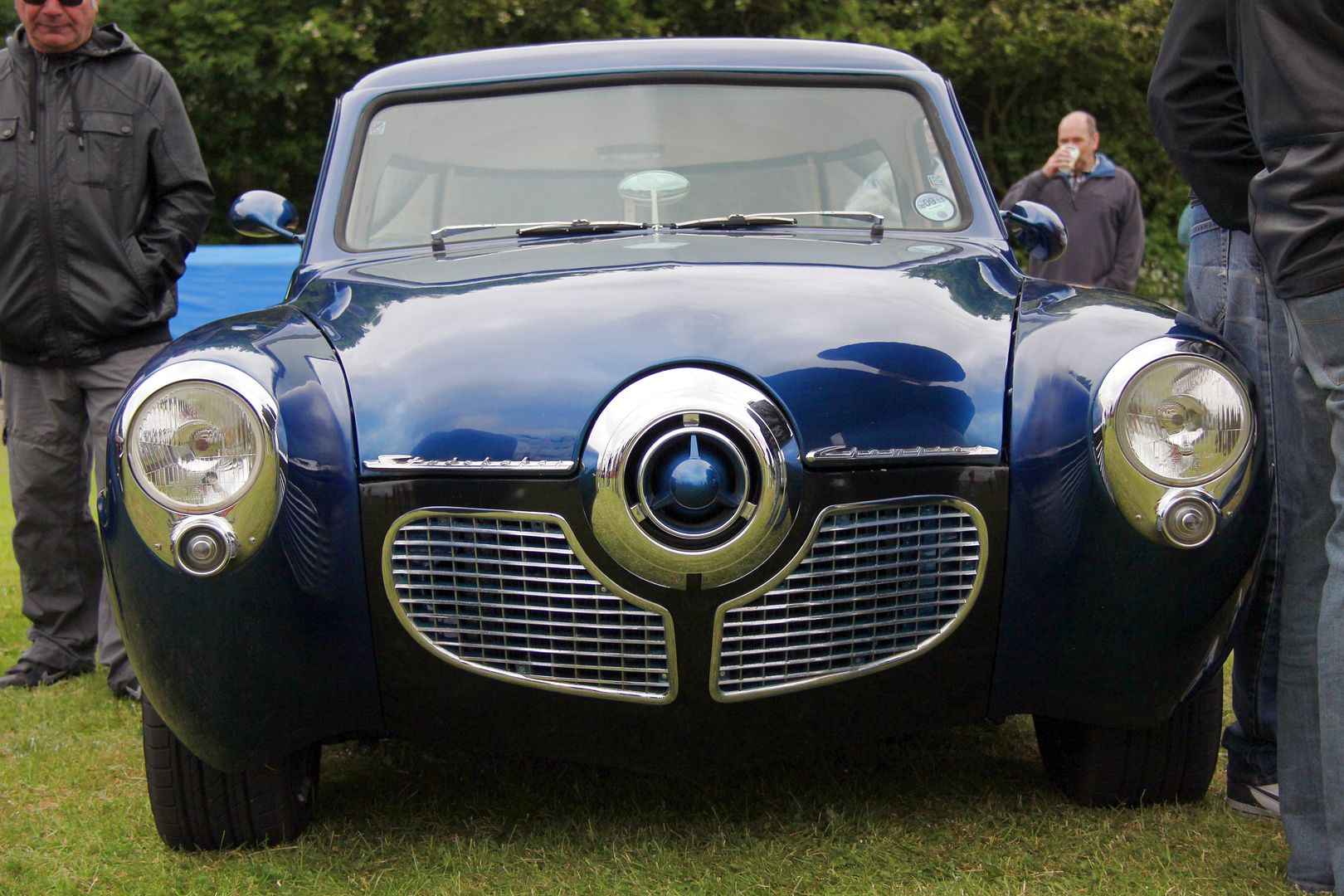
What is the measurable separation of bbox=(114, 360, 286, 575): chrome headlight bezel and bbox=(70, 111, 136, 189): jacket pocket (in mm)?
1946

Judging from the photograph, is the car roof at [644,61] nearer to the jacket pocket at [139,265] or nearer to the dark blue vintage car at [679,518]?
the jacket pocket at [139,265]

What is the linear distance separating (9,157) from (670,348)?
8.43ft

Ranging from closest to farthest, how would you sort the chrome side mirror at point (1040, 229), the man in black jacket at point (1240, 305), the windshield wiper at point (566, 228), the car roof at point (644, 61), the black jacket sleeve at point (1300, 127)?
the black jacket sleeve at point (1300, 127)
the man in black jacket at point (1240, 305)
the windshield wiper at point (566, 228)
the car roof at point (644, 61)
the chrome side mirror at point (1040, 229)

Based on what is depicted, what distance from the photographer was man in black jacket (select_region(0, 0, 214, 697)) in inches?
158

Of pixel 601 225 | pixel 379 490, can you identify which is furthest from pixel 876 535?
pixel 601 225

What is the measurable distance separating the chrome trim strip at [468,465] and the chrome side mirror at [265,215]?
1.61 m

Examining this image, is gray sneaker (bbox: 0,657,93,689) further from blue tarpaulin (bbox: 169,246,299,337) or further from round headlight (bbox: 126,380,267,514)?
blue tarpaulin (bbox: 169,246,299,337)

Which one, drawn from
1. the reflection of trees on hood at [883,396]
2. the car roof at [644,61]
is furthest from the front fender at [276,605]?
the car roof at [644,61]

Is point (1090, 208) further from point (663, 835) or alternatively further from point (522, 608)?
point (522, 608)

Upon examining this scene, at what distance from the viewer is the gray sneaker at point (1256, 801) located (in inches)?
112

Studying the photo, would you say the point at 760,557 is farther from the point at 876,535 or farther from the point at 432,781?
the point at 432,781

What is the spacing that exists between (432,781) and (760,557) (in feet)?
3.99

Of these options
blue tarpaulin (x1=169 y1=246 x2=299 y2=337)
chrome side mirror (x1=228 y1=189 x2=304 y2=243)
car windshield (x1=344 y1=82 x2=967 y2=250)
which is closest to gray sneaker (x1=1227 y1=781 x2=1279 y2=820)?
car windshield (x1=344 y1=82 x2=967 y2=250)

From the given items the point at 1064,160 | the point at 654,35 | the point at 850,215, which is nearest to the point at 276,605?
the point at 850,215
